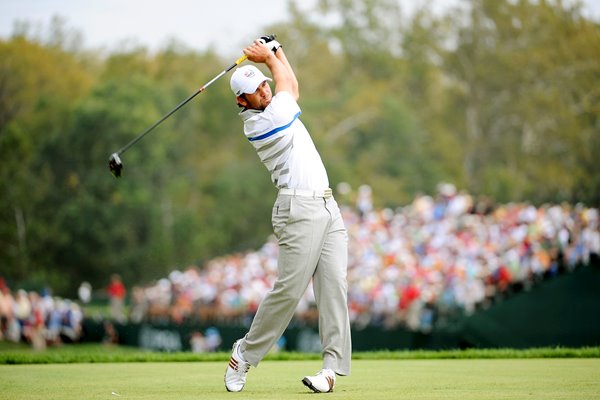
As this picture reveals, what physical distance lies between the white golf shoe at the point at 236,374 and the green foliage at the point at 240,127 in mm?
37564

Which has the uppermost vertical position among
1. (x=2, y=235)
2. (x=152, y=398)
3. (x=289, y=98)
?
(x=289, y=98)

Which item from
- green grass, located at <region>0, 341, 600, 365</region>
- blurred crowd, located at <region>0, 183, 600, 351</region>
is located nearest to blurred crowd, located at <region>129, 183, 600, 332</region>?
blurred crowd, located at <region>0, 183, 600, 351</region>

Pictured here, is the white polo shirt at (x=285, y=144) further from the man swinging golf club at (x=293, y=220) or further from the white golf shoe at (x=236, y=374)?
the white golf shoe at (x=236, y=374)

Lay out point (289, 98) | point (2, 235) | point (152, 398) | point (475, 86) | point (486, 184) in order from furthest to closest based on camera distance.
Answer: point (475, 86), point (486, 184), point (2, 235), point (289, 98), point (152, 398)

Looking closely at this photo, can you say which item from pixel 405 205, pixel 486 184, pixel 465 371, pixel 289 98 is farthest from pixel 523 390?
pixel 486 184

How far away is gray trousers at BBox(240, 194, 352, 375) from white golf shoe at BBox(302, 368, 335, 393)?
0.13 metres

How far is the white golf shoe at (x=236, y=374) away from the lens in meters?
Result: 6.89

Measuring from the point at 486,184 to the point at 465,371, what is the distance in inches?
1933

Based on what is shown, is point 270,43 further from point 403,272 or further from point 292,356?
point 403,272

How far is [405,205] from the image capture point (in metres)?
32.4

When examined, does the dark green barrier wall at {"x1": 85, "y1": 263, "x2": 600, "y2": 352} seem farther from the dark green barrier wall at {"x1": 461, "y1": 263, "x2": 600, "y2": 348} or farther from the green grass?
the green grass

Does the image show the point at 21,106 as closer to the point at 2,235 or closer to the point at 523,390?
the point at 2,235

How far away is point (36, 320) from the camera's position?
27016 mm

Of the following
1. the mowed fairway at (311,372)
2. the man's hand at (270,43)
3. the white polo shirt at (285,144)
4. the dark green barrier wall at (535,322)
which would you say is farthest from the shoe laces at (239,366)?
the dark green barrier wall at (535,322)
